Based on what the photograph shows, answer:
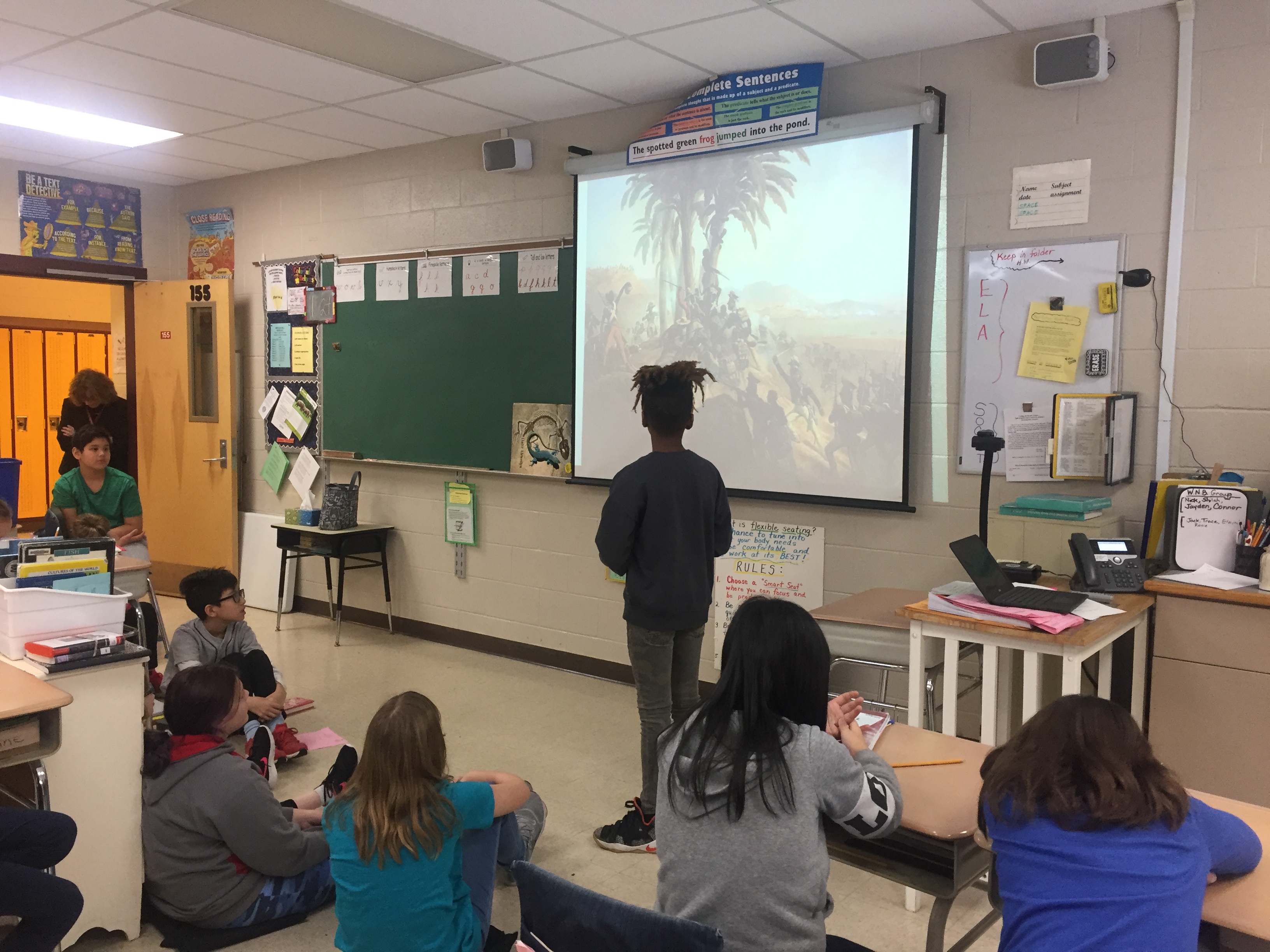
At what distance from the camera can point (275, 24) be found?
11.8ft

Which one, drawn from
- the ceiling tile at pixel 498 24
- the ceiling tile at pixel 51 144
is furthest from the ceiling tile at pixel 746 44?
the ceiling tile at pixel 51 144

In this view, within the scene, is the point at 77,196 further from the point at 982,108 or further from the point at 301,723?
the point at 982,108

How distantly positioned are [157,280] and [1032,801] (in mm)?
6759

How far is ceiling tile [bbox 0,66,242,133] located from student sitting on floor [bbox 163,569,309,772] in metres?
2.37

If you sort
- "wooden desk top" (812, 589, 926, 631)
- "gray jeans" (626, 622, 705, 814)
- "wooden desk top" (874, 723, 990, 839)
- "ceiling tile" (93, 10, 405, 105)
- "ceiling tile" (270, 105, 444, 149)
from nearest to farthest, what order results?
1. "wooden desk top" (874, 723, 990, 839)
2. "gray jeans" (626, 622, 705, 814)
3. "wooden desk top" (812, 589, 926, 631)
4. "ceiling tile" (93, 10, 405, 105)
5. "ceiling tile" (270, 105, 444, 149)

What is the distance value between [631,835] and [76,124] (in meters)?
4.56

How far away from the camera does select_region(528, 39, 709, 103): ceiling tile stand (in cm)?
383

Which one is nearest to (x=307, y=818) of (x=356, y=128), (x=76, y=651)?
(x=76, y=651)

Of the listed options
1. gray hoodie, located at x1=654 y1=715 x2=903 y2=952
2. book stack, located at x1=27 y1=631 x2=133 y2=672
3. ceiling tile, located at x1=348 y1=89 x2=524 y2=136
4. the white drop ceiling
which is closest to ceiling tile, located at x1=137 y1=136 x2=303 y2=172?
the white drop ceiling

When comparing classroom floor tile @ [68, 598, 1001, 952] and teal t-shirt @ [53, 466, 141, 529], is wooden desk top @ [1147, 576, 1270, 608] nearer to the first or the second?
classroom floor tile @ [68, 598, 1001, 952]

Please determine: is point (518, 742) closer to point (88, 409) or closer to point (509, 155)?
point (509, 155)

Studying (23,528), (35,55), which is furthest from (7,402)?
(35,55)

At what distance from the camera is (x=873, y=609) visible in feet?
11.0

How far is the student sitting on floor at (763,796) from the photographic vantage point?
1.47 meters
